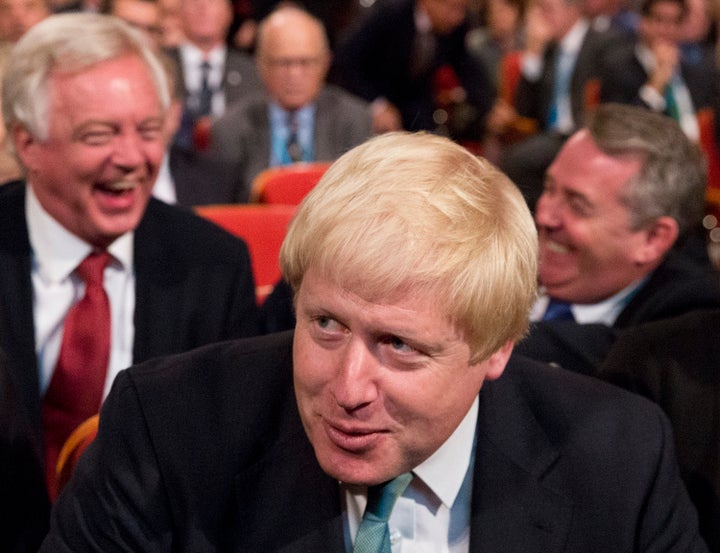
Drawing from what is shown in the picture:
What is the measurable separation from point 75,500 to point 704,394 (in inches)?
38.7

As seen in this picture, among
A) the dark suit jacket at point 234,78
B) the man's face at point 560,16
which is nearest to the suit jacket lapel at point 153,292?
the dark suit jacket at point 234,78

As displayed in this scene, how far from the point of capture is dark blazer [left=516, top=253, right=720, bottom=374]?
202cm

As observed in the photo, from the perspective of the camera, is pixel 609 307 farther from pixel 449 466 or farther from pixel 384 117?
pixel 384 117

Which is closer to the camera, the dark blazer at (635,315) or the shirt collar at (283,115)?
the dark blazer at (635,315)

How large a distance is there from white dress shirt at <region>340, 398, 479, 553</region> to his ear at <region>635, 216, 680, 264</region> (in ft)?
3.92

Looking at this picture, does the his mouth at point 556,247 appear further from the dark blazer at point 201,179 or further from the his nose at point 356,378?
the dark blazer at point 201,179

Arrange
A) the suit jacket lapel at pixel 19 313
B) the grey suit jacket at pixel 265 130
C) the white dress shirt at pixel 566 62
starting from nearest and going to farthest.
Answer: the suit jacket lapel at pixel 19 313 < the grey suit jacket at pixel 265 130 < the white dress shirt at pixel 566 62

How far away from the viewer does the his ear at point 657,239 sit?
2.45 meters

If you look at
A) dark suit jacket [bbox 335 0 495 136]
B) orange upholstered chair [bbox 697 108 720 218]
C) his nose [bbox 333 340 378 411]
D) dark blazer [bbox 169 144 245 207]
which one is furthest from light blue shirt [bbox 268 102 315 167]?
his nose [bbox 333 340 378 411]

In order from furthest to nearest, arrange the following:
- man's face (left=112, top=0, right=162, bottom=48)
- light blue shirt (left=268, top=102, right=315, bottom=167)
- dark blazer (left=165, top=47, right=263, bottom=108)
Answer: dark blazer (left=165, top=47, right=263, bottom=108) → man's face (left=112, top=0, right=162, bottom=48) → light blue shirt (left=268, top=102, right=315, bottom=167)

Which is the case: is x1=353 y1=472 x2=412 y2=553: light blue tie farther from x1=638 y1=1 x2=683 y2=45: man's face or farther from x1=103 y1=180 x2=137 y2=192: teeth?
x1=638 y1=1 x2=683 y2=45: man's face

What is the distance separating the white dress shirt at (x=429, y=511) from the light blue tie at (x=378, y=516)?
40 mm

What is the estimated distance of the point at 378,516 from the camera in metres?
1.33

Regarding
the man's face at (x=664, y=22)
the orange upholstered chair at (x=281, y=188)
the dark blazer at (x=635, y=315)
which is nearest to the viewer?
the dark blazer at (x=635, y=315)
